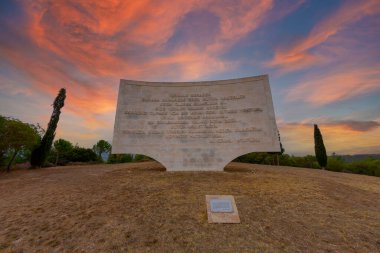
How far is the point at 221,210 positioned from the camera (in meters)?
7.98

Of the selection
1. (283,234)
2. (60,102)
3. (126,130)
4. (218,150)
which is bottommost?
(283,234)

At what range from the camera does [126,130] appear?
58.9ft

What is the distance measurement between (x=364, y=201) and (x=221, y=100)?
1257 centimetres

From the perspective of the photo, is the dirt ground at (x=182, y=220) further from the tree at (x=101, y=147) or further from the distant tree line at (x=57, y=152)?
the tree at (x=101, y=147)

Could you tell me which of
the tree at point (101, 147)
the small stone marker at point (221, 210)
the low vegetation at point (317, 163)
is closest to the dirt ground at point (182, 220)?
the small stone marker at point (221, 210)

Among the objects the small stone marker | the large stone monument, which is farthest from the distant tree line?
the small stone marker

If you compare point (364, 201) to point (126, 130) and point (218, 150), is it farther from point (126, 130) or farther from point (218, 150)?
point (126, 130)

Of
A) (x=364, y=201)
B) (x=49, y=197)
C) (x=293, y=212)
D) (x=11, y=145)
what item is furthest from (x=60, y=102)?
(x=364, y=201)

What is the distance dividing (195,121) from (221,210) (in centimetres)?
1098

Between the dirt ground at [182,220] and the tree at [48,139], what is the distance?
15.8 m

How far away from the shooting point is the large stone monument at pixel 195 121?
1719 cm

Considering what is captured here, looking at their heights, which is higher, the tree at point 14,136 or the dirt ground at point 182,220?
the tree at point 14,136

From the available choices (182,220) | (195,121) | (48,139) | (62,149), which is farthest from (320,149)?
(62,149)

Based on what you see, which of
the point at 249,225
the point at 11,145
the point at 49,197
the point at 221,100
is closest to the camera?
the point at 249,225
